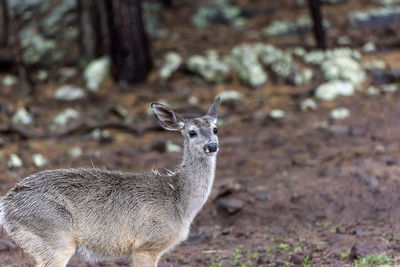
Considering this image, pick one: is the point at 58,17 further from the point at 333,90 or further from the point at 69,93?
the point at 333,90

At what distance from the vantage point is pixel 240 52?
16.3m

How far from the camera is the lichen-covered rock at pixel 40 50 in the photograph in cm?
1845

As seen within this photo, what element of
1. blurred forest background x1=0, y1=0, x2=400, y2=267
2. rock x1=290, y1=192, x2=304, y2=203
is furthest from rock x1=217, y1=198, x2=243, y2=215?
rock x1=290, y1=192, x2=304, y2=203

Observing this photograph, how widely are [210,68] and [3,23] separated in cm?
683

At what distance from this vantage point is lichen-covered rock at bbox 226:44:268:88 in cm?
1540

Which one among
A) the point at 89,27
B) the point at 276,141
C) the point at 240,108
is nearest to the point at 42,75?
the point at 89,27

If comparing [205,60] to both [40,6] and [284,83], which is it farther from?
[40,6]

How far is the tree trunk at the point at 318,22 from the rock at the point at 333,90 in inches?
69.3

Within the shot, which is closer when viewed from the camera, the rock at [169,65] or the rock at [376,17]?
the rock at [169,65]

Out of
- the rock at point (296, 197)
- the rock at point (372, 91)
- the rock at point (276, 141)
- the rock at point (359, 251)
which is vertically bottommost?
the rock at point (372, 91)

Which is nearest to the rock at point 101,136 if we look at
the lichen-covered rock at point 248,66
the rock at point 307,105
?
the lichen-covered rock at point 248,66

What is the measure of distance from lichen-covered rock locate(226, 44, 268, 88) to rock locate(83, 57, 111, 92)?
3097mm

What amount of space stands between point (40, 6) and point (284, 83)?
31.7 feet

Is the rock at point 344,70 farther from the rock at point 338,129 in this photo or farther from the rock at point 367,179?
the rock at point 367,179
